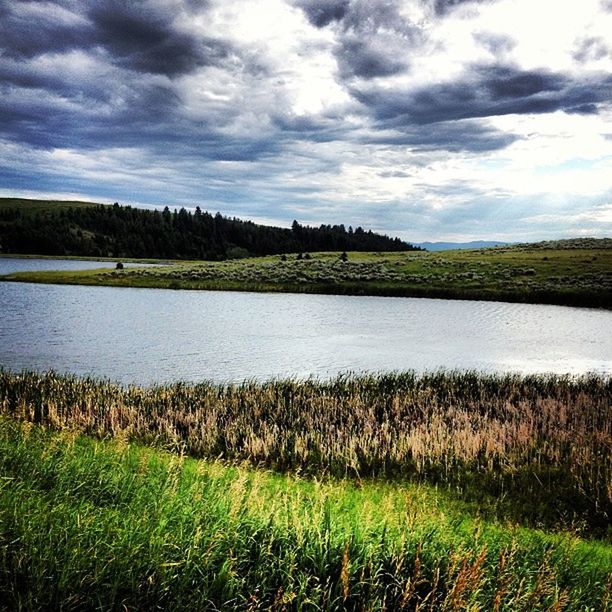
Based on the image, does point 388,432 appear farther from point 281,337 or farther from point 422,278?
point 422,278

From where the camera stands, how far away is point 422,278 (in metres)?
86.6

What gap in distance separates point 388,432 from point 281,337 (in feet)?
80.0

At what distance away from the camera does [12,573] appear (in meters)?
6.20

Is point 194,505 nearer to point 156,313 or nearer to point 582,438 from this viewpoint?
point 582,438

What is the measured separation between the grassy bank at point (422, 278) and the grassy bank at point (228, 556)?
216ft

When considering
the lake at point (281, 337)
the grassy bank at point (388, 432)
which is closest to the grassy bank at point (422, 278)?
the lake at point (281, 337)

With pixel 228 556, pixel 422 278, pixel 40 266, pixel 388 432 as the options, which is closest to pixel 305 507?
pixel 228 556

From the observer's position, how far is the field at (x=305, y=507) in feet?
21.1

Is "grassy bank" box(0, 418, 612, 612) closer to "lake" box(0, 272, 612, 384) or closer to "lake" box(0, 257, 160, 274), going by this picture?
"lake" box(0, 272, 612, 384)

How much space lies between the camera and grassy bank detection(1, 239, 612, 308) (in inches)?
2936

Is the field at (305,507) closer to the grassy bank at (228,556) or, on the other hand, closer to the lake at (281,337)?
the grassy bank at (228,556)

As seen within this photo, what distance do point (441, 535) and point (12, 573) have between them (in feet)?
17.6

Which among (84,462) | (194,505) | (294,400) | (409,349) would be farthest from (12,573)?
(409,349)

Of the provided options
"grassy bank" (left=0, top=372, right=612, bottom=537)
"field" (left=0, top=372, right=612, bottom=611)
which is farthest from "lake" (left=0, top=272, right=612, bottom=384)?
"field" (left=0, top=372, right=612, bottom=611)
